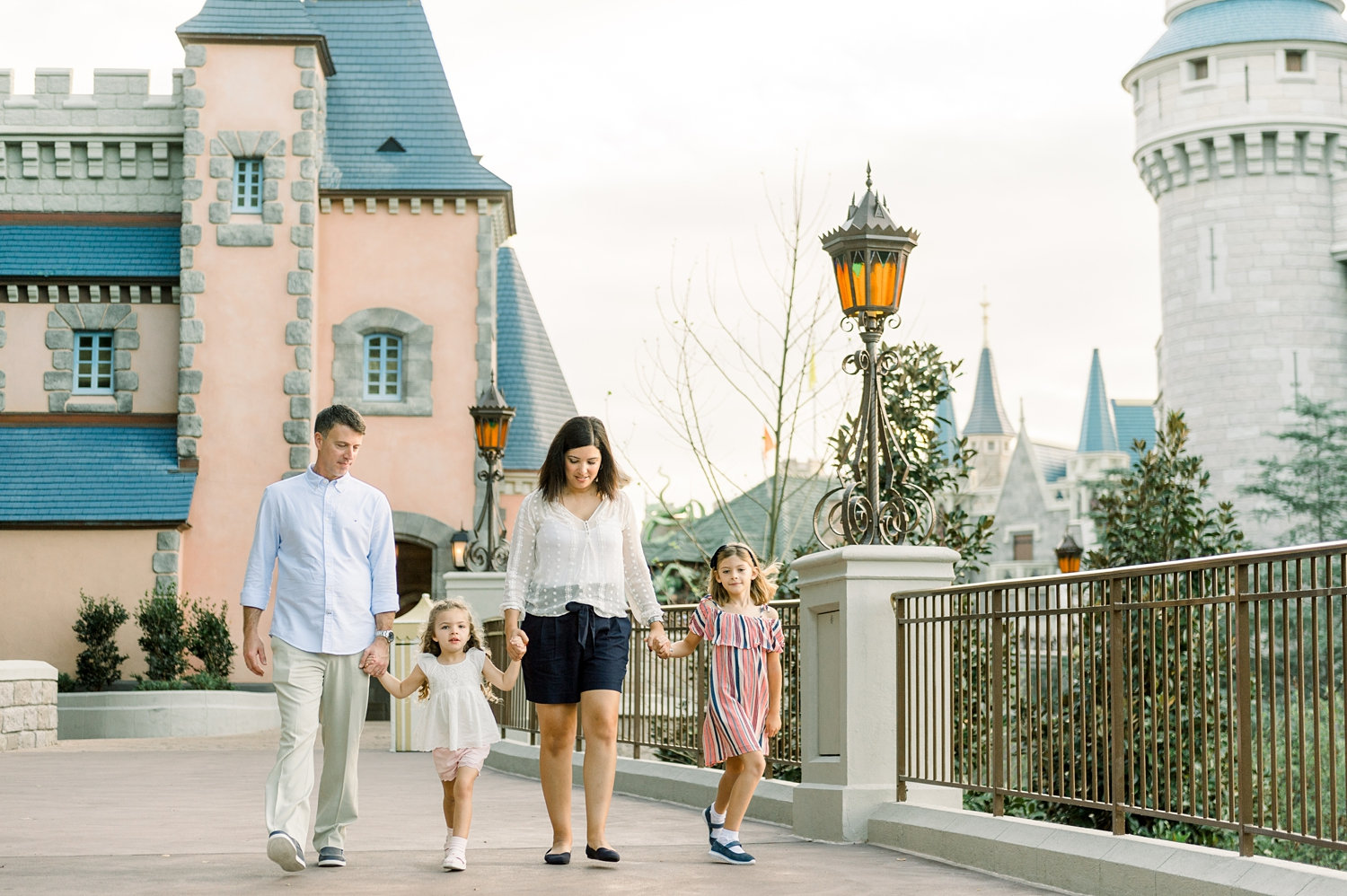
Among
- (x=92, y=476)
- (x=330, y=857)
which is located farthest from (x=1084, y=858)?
(x=92, y=476)

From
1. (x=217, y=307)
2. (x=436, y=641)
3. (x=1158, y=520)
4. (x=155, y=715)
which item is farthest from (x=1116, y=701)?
(x=217, y=307)

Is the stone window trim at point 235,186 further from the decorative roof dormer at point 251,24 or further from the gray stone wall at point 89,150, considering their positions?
the decorative roof dormer at point 251,24

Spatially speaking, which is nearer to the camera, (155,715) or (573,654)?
(573,654)

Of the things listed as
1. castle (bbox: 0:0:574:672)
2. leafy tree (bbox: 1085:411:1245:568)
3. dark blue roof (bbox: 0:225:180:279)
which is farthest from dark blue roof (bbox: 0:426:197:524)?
leafy tree (bbox: 1085:411:1245:568)

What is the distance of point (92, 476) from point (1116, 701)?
78.4ft

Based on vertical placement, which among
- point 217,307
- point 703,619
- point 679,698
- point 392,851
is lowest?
point 392,851

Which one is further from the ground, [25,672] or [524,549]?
[524,549]

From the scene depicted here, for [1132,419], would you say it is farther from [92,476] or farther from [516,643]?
[516,643]

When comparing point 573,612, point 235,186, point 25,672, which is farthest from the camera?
point 235,186

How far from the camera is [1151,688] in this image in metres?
6.83

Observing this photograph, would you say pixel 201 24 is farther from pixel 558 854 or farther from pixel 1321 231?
pixel 1321 231

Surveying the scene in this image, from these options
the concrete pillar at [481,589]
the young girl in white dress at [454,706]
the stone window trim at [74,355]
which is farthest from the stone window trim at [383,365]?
the young girl in white dress at [454,706]

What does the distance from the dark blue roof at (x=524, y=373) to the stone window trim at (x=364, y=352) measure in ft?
8.99

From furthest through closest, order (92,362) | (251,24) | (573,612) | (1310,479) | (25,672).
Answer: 1. (1310,479)
2. (92,362)
3. (251,24)
4. (25,672)
5. (573,612)
